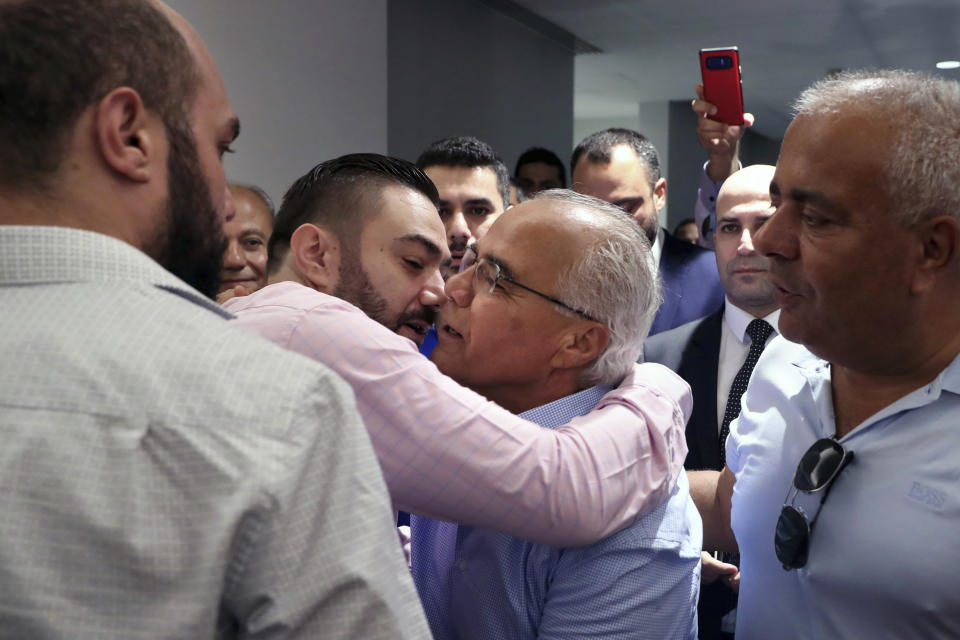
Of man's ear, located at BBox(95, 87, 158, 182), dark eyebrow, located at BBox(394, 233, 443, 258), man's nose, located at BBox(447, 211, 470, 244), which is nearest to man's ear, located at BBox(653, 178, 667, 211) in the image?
man's nose, located at BBox(447, 211, 470, 244)

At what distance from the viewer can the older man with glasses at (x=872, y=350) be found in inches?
46.5

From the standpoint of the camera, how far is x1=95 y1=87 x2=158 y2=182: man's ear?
0.79 m

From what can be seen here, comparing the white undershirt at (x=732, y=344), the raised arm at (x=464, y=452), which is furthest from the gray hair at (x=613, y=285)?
the white undershirt at (x=732, y=344)

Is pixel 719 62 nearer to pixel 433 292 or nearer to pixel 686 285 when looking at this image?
pixel 686 285

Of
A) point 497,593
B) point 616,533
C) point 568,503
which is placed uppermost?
point 568,503

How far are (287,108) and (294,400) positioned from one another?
311 centimetres

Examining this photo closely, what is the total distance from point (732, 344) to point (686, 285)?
2.36 feet

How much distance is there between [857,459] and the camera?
127 centimetres

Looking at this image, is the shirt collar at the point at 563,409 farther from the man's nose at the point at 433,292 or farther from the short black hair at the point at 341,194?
the short black hair at the point at 341,194

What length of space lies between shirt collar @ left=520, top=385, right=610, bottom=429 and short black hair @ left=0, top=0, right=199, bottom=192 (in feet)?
2.82

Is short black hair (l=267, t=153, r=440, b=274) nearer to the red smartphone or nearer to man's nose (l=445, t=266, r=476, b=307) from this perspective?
man's nose (l=445, t=266, r=476, b=307)

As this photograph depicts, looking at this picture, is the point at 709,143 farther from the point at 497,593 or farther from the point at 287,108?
the point at 497,593

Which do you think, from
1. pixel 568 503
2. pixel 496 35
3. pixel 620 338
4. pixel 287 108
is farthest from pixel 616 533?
pixel 496 35

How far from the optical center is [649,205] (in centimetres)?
348
